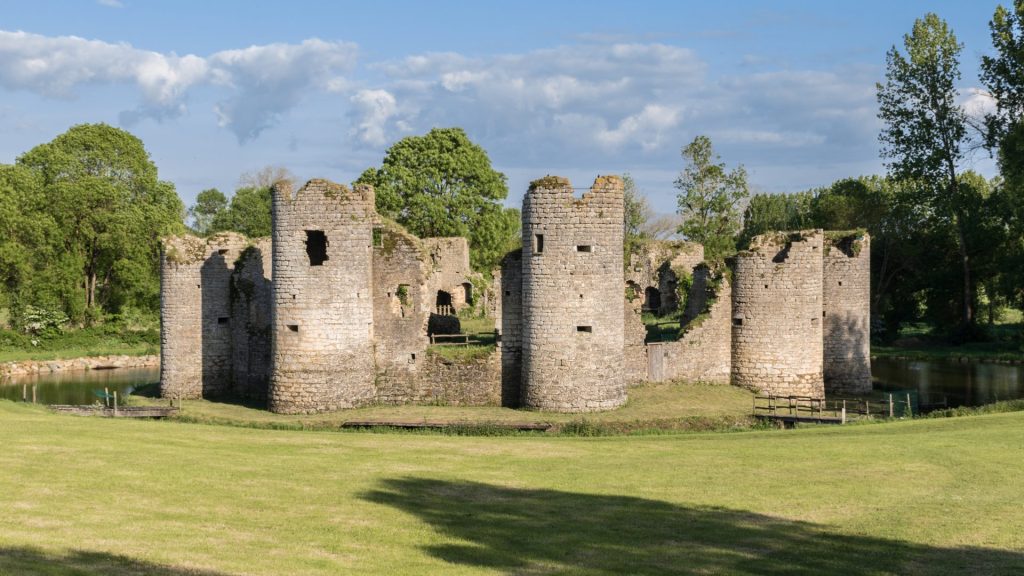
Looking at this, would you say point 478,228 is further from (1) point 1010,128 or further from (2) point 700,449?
(2) point 700,449

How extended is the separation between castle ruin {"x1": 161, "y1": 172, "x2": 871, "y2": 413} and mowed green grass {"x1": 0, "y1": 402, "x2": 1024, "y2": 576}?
705 cm

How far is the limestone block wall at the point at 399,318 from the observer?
33.3 meters

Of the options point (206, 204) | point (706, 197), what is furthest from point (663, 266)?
point (206, 204)

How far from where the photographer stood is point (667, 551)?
13922 millimetres

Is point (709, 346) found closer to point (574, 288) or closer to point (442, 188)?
point (574, 288)

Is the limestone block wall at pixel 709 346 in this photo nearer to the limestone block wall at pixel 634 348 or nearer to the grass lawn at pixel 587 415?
the grass lawn at pixel 587 415

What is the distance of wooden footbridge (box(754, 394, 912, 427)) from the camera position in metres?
30.2

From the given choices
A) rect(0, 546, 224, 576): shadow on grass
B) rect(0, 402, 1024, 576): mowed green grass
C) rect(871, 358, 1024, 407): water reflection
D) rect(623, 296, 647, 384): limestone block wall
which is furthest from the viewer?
rect(871, 358, 1024, 407): water reflection

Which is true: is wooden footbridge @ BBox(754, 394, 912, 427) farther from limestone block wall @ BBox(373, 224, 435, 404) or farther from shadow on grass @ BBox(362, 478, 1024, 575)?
shadow on grass @ BBox(362, 478, 1024, 575)

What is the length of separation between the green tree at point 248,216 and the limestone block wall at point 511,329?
2193 inches

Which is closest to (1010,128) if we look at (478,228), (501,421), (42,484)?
(478,228)

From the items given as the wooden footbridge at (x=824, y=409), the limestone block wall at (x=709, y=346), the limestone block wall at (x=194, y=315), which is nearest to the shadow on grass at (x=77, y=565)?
the wooden footbridge at (x=824, y=409)

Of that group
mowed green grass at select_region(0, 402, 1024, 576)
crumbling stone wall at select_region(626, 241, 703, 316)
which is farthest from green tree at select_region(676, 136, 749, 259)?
mowed green grass at select_region(0, 402, 1024, 576)

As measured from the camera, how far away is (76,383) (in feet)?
155
